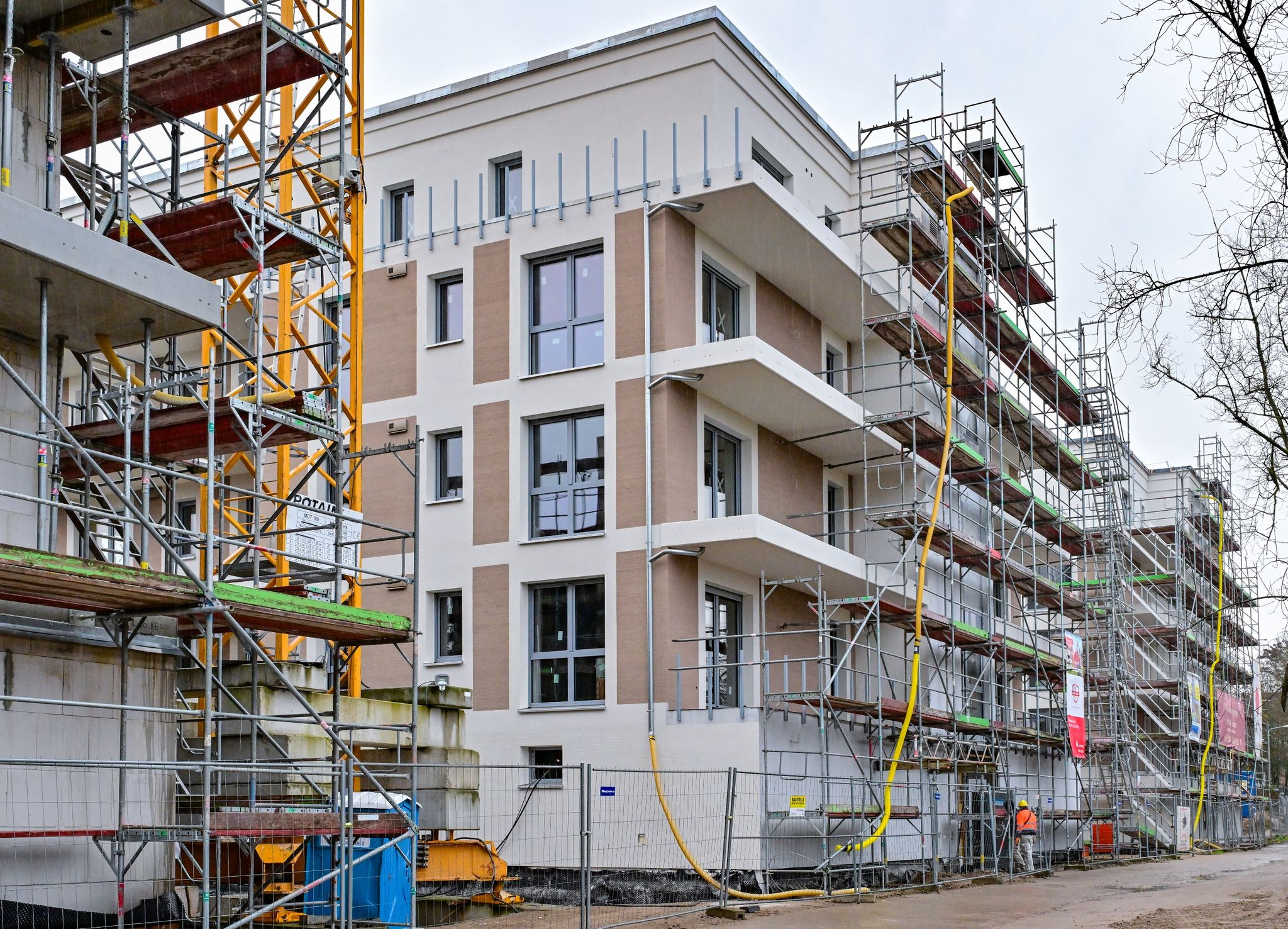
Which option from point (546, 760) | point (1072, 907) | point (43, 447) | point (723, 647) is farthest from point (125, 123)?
point (1072, 907)

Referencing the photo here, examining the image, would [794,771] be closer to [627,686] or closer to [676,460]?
[627,686]

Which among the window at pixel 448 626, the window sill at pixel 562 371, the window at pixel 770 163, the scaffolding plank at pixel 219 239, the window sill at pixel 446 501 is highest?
the window at pixel 770 163

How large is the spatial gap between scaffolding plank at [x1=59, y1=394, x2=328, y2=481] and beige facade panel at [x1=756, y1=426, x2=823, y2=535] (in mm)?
11793

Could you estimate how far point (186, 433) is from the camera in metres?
15.7

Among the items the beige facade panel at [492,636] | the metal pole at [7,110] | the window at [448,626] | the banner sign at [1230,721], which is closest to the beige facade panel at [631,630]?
Result: the beige facade panel at [492,636]

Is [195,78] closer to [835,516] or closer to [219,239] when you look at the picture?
[219,239]

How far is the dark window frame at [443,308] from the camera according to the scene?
27000 millimetres

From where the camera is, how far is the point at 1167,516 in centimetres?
5222

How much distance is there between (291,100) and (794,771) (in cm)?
1390

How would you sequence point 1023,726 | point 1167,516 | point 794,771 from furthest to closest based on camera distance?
point 1167,516
point 1023,726
point 794,771

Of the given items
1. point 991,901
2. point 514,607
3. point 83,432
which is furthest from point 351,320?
point 991,901

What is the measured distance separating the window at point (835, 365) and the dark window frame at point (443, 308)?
7863 millimetres

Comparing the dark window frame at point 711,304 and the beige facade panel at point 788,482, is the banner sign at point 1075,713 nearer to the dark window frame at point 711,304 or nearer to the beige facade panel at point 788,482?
the beige facade panel at point 788,482

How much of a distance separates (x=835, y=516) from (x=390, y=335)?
32.6ft
